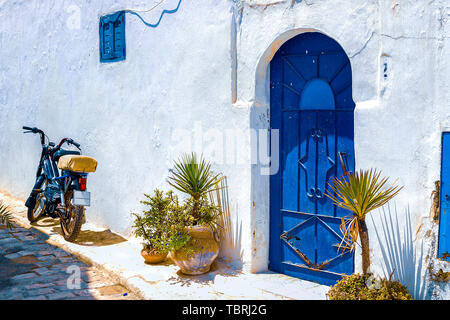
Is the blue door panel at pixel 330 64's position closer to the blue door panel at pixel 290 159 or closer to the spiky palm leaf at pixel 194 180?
the blue door panel at pixel 290 159

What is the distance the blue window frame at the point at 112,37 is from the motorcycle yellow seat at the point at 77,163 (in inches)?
57.5

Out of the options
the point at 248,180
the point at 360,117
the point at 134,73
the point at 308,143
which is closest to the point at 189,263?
the point at 248,180

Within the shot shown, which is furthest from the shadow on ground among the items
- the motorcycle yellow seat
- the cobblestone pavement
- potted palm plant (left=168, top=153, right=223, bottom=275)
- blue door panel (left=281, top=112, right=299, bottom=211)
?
blue door panel (left=281, top=112, right=299, bottom=211)

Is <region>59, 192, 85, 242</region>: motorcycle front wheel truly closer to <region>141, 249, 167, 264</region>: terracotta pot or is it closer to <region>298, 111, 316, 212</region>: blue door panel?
<region>141, 249, 167, 264</region>: terracotta pot

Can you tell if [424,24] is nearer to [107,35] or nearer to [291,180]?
[291,180]

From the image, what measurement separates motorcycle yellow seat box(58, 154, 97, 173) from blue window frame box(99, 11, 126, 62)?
4.79ft

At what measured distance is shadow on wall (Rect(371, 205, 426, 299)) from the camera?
12.3 feet

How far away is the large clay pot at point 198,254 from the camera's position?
4762 millimetres

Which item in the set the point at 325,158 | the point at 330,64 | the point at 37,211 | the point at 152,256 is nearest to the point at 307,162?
the point at 325,158

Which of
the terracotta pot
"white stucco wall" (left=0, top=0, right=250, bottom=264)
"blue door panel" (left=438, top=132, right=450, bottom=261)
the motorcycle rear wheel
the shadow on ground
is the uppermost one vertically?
"white stucco wall" (left=0, top=0, right=250, bottom=264)

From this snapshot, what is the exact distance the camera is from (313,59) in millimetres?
4602

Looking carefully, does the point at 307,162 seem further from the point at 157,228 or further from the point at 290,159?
the point at 157,228
